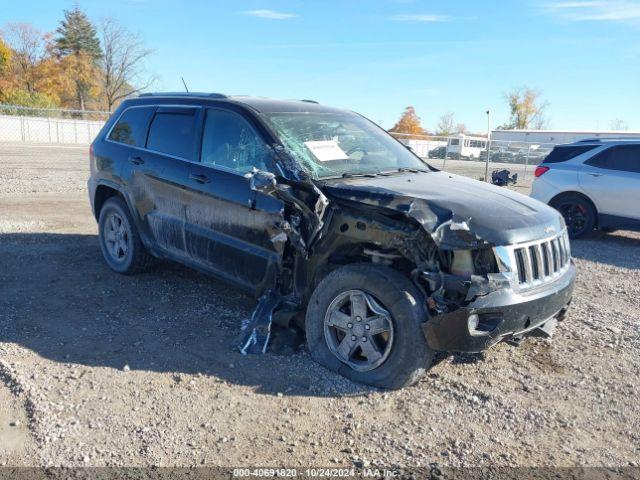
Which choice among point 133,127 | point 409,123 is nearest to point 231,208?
point 133,127

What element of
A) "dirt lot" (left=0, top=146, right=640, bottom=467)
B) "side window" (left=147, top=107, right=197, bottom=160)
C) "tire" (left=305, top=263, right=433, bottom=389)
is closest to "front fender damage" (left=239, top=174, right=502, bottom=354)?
"tire" (left=305, top=263, right=433, bottom=389)

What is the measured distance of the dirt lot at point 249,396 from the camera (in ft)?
10.0

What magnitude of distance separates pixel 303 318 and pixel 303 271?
0.39m

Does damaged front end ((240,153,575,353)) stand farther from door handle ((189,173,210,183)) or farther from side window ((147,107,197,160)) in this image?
side window ((147,107,197,160))

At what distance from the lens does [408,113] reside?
7512 cm

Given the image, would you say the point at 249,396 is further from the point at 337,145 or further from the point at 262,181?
the point at 337,145

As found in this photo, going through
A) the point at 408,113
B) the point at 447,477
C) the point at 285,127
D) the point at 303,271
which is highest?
the point at 408,113

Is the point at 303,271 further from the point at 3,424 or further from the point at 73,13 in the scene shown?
the point at 73,13

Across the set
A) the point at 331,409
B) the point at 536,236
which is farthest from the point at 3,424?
the point at 536,236

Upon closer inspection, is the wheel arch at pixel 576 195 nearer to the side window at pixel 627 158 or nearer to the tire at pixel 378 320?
the side window at pixel 627 158

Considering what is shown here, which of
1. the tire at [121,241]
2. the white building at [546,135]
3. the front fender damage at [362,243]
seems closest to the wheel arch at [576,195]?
the front fender damage at [362,243]

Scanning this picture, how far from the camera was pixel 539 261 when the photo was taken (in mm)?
3709

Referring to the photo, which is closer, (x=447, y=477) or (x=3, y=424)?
(x=447, y=477)

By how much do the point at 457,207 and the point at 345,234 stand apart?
761 millimetres
